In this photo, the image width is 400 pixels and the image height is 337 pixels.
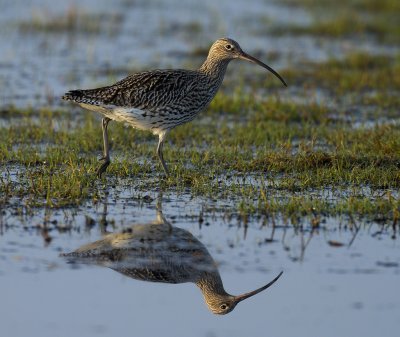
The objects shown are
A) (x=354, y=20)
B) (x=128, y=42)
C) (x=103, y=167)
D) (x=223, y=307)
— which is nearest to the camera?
(x=223, y=307)

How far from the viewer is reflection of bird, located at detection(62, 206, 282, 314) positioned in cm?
775

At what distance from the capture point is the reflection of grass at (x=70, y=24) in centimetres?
2152

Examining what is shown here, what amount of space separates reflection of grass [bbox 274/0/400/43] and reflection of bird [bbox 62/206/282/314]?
13950 mm

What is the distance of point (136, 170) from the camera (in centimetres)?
1097

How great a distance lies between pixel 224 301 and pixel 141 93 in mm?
3871

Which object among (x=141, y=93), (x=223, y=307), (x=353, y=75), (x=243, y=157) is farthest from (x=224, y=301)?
(x=353, y=75)

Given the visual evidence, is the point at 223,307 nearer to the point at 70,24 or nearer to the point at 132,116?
the point at 132,116

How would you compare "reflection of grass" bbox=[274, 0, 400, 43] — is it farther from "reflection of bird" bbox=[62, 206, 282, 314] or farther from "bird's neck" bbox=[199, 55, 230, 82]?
"reflection of bird" bbox=[62, 206, 282, 314]

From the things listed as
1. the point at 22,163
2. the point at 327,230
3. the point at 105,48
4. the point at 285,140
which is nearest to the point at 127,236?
the point at 327,230

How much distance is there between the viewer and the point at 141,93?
1084 cm

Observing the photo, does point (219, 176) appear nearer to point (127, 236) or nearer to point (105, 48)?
point (127, 236)

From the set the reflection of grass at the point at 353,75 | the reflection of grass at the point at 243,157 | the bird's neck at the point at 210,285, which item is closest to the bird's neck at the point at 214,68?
the reflection of grass at the point at 243,157

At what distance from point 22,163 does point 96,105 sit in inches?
48.4

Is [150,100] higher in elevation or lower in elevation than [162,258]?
higher
